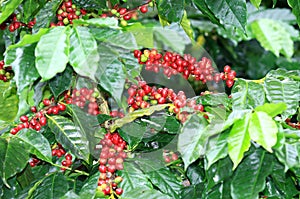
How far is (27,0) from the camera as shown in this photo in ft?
3.71

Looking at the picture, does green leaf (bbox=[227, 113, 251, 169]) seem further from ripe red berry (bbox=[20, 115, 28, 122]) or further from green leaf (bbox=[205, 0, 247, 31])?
ripe red berry (bbox=[20, 115, 28, 122])

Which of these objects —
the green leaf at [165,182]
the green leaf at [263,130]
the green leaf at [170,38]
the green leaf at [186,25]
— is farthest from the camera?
the green leaf at [186,25]

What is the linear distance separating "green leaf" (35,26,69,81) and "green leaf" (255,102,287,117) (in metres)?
0.29

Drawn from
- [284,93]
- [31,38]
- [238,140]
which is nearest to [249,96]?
[284,93]

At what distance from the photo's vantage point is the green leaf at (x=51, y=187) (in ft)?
3.29

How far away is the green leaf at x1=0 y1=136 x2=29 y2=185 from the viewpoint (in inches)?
37.7

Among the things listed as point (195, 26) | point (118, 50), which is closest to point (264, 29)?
point (195, 26)

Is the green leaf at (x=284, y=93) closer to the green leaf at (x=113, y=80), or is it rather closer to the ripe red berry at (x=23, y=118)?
the green leaf at (x=113, y=80)

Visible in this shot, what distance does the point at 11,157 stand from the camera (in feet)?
3.17

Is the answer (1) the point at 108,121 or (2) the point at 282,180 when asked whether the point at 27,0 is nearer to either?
(1) the point at 108,121

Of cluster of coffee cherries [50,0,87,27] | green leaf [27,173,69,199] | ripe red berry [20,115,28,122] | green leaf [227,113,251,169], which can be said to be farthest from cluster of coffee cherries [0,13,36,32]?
green leaf [227,113,251,169]

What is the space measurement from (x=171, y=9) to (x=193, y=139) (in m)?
0.30

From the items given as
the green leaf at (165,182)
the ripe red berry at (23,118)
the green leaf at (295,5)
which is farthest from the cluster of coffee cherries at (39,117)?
the green leaf at (295,5)

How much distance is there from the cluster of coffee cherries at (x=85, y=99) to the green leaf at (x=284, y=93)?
311 mm
